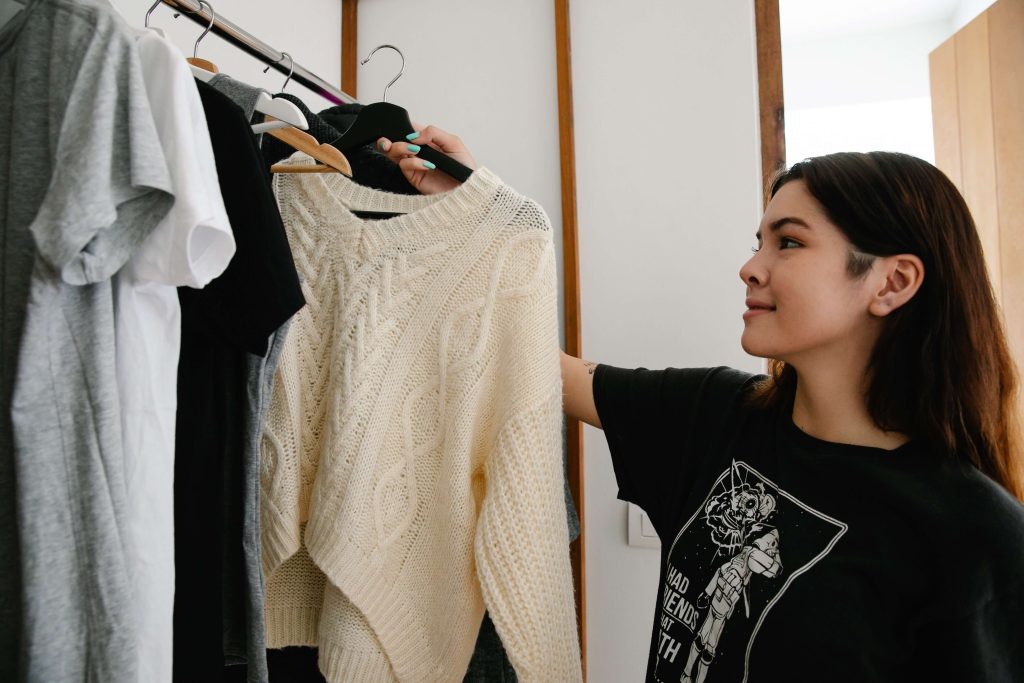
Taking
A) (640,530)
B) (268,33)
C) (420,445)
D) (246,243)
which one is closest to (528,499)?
(420,445)

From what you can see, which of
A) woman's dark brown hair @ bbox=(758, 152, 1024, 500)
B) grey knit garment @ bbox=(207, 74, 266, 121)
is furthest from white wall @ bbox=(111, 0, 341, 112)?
woman's dark brown hair @ bbox=(758, 152, 1024, 500)

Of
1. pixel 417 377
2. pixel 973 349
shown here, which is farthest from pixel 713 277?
pixel 417 377

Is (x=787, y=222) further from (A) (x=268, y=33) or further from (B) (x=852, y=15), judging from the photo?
(A) (x=268, y=33)

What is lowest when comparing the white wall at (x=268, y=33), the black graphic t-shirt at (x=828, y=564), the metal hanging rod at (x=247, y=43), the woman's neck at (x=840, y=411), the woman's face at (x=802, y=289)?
the black graphic t-shirt at (x=828, y=564)

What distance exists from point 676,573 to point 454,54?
1284mm

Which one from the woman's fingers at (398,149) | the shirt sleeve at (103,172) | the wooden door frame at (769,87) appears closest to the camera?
the shirt sleeve at (103,172)

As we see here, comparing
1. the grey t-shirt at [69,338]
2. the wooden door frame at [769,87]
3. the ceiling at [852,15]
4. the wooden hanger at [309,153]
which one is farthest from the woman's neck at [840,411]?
the ceiling at [852,15]

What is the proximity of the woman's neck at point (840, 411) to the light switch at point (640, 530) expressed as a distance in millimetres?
506

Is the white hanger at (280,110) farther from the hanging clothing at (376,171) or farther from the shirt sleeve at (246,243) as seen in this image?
the hanging clothing at (376,171)

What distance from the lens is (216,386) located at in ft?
2.11

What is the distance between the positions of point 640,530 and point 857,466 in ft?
2.01

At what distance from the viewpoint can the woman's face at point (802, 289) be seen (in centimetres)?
85

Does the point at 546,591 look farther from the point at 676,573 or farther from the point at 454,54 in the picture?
the point at 454,54

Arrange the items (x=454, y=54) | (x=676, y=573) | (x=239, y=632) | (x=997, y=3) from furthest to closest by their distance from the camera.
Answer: (x=454, y=54) → (x=997, y=3) → (x=676, y=573) → (x=239, y=632)
